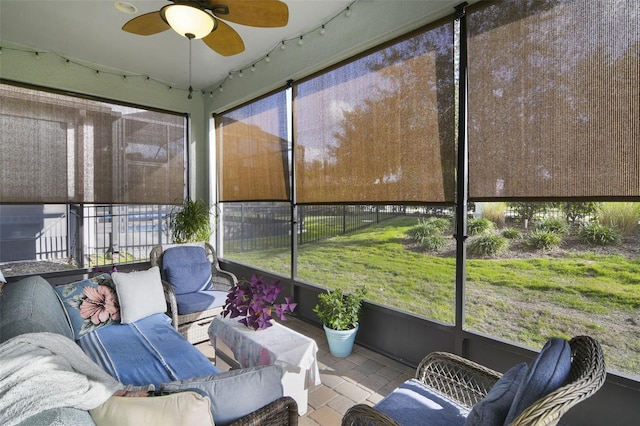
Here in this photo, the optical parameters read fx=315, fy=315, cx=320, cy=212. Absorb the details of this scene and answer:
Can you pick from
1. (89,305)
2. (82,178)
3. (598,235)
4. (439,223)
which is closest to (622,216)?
(598,235)

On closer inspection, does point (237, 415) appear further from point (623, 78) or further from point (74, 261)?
point (74, 261)

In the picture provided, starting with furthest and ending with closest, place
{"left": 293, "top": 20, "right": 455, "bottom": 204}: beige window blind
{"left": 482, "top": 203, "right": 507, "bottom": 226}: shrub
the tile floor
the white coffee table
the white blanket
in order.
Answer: {"left": 482, "top": 203, "right": 507, "bottom": 226}: shrub → {"left": 293, "top": 20, "right": 455, "bottom": 204}: beige window blind → the tile floor → the white coffee table → the white blanket

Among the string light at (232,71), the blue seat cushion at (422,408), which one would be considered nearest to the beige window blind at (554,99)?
Answer: the blue seat cushion at (422,408)

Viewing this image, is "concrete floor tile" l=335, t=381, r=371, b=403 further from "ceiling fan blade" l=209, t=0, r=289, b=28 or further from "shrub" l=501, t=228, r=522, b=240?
"shrub" l=501, t=228, r=522, b=240

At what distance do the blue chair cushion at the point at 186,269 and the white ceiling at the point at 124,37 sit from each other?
7.82 feet

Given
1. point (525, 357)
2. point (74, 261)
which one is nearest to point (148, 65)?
point (74, 261)

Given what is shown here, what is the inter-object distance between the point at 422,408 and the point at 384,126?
206cm

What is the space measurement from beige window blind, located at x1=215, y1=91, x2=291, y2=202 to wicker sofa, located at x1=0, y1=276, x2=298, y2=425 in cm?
215

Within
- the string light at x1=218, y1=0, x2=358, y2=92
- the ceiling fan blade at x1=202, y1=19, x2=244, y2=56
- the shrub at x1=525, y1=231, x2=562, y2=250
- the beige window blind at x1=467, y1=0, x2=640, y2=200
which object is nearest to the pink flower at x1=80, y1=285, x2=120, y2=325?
the ceiling fan blade at x1=202, y1=19, x2=244, y2=56

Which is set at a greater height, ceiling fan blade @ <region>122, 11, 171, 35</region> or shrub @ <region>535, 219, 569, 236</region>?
ceiling fan blade @ <region>122, 11, 171, 35</region>

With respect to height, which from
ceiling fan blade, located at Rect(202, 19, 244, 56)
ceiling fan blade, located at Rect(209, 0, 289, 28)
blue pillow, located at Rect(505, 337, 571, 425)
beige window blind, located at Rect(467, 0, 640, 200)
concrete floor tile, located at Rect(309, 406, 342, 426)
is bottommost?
concrete floor tile, located at Rect(309, 406, 342, 426)

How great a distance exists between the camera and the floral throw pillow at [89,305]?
7.15ft

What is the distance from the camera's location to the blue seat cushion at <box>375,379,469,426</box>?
131 centimetres

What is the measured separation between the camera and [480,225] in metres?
4.12
